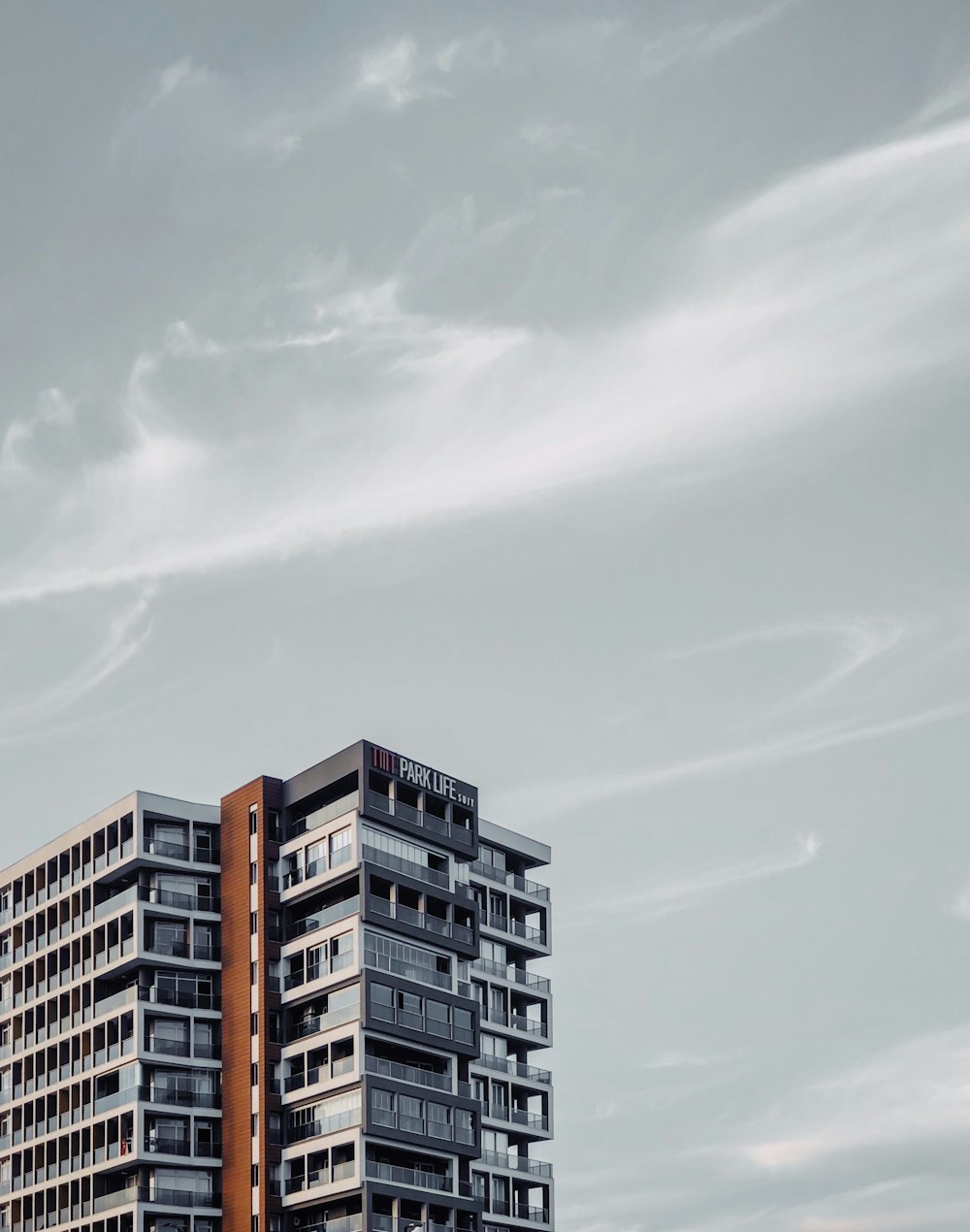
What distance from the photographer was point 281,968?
14700 cm

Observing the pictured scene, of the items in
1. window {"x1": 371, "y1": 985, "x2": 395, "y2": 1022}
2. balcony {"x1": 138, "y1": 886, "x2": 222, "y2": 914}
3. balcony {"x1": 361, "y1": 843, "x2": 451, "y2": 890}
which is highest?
balcony {"x1": 361, "y1": 843, "x2": 451, "y2": 890}

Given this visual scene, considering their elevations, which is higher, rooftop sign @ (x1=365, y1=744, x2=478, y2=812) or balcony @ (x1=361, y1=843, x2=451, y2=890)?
rooftop sign @ (x1=365, y1=744, x2=478, y2=812)

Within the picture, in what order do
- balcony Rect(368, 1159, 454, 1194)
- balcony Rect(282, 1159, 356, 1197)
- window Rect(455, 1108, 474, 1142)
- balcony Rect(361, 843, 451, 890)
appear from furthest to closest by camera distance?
window Rect(455, 1108, 474, 1142) → balcony Rect(361, 843, 451, 890) → balcony Rect(368, 1159, 454, 1194) → balcony Rect(282, 1159, 356, 1197)

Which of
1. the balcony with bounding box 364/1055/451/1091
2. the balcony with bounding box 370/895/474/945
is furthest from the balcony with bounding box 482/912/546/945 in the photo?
the balcony with bounding box 364/1055/451/1091

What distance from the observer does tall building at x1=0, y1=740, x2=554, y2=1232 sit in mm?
140375

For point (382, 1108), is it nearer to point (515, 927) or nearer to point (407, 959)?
point (407, 959)

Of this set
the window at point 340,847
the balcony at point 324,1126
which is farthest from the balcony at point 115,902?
the balcony at point 324,1126

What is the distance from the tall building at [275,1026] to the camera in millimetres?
140375

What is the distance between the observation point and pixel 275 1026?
145375 mm

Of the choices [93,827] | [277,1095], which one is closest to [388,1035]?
[277,1095]

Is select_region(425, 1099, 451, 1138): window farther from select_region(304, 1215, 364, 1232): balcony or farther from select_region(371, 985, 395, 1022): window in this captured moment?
select_region(304, 1215, 364, 1232): balcony

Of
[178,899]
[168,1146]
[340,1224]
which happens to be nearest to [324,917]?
[178,899]

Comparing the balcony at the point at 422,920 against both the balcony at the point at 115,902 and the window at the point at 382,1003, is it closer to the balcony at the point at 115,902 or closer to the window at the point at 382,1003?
the window at the point at 382,1003

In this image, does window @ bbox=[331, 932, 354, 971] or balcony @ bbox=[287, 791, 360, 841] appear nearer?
window @ bbox=[331, 932, 354, 971]
